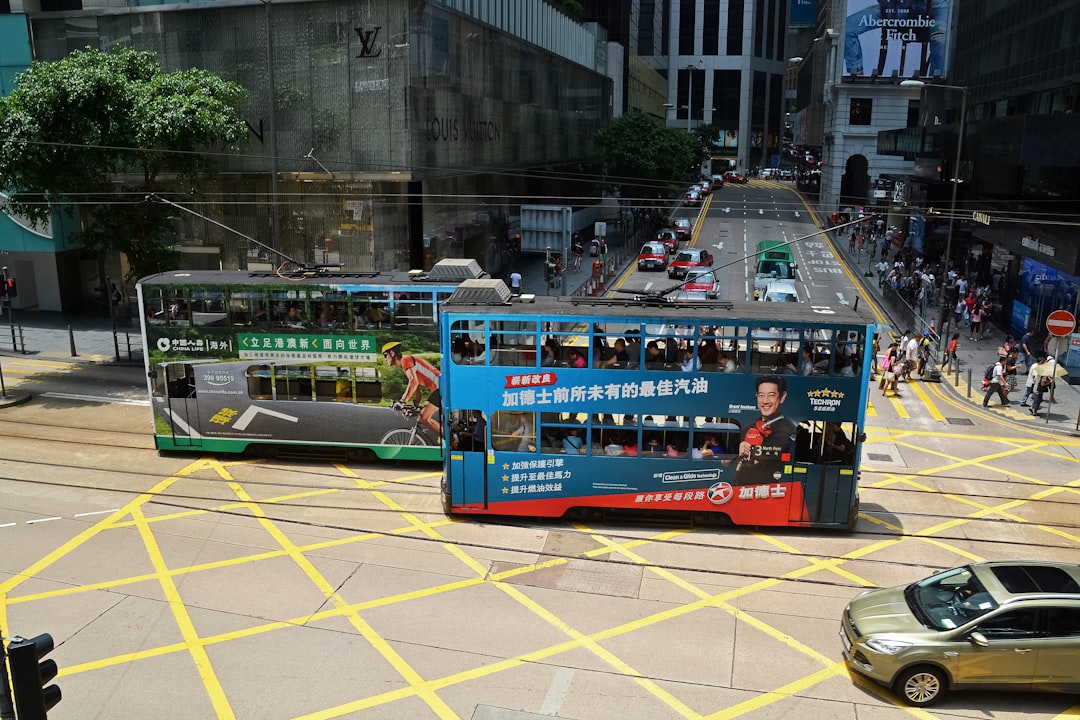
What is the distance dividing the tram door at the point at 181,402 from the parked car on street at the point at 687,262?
27427 millimetres

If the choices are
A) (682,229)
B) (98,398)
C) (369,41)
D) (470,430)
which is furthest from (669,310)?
(682,229)

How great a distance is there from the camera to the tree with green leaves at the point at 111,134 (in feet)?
81.8

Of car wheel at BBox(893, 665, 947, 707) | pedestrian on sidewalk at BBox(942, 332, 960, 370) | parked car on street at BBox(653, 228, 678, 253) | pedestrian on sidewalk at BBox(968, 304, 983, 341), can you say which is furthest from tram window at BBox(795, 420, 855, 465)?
parked car on street at BBox(653, 228, 678, 253)

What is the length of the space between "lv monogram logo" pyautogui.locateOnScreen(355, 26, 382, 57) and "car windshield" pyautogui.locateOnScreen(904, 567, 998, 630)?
24613 millimetres

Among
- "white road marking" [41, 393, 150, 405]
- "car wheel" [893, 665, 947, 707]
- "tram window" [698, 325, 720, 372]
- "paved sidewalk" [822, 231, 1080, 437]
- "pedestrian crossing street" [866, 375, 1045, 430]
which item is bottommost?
"pedestrian crossing street" [866, 375, 1045, 430]

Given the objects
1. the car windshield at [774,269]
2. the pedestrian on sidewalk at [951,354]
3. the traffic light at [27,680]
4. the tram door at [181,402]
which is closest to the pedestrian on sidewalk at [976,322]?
the pedestrian on sidewalk at [951,354]

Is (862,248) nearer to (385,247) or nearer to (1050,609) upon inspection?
(385,247)

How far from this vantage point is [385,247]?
103 feet

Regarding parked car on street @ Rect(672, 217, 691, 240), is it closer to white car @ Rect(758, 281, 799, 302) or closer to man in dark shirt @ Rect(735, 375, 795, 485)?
white car @ Rect(758, 281, 799, 302)

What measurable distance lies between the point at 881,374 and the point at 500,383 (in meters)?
16.7

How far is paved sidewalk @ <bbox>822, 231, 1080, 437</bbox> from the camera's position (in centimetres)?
2267

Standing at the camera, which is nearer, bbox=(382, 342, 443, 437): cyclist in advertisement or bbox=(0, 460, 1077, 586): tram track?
bbox=(0, 460, 1077, 586): tram track

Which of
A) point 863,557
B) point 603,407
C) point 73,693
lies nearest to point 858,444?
point 863,557

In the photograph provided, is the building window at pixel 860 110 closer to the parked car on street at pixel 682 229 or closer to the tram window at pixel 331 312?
the parked car on street at pixel 682 229
